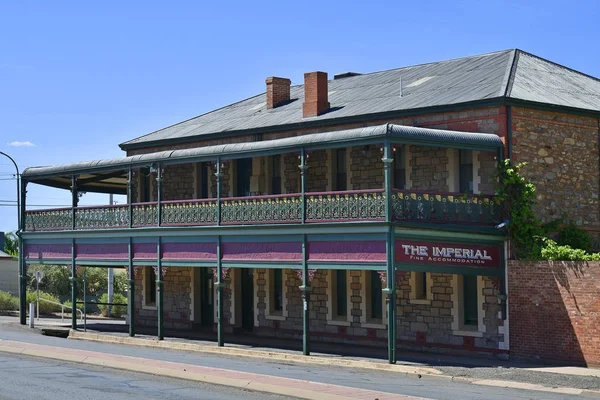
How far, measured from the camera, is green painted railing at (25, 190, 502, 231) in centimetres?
2577

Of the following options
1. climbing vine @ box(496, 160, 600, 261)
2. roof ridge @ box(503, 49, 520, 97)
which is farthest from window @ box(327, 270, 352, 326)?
roof ridge @ box(503, 49, 520, 97)

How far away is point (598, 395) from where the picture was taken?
19594 millimetres

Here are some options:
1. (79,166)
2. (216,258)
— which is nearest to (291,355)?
(216,258)

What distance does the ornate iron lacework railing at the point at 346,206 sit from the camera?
25.7 meters

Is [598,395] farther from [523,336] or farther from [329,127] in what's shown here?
[329,127]

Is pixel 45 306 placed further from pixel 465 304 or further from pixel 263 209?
pixel 465 304

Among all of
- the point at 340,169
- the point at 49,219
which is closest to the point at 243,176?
the point at 340,169

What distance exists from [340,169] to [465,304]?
6116 millimetres

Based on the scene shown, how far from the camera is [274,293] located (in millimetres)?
33656

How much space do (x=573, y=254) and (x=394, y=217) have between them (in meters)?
4.58

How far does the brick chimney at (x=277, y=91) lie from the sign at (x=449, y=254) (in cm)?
1254

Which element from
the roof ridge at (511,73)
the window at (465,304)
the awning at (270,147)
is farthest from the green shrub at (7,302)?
the roof ridge at (511,73)

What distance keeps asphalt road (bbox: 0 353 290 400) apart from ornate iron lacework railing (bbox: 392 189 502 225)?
7.69 metres

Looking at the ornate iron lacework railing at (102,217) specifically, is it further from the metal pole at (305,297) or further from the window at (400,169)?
the window at (400,169)
